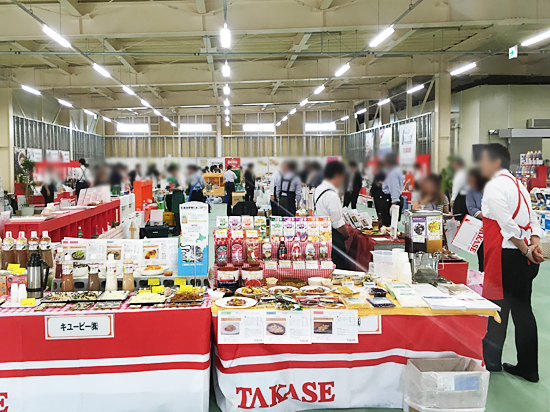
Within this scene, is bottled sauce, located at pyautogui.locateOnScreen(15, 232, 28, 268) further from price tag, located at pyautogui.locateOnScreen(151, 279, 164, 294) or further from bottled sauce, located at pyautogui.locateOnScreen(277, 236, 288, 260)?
bottled sauce, located at pyautogui.locateOnScreen(277, 236, 288, 260)

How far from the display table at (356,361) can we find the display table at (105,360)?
17 centimetres

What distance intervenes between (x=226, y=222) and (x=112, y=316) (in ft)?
3.89

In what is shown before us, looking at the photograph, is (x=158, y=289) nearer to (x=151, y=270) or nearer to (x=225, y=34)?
(x=151, y=270)

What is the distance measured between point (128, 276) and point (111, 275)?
0.11 m

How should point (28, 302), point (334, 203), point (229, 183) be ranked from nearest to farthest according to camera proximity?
1. point (28, 302)
2. point (334, 203)
3. point (229, 183)

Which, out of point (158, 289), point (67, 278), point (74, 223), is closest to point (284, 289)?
point (158, 289)

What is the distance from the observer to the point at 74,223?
7.11 m

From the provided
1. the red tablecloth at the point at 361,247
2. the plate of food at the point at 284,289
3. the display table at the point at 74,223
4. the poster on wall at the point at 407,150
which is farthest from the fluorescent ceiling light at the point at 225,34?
the plate of food at the point at 284,289

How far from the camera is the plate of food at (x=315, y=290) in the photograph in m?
3.08

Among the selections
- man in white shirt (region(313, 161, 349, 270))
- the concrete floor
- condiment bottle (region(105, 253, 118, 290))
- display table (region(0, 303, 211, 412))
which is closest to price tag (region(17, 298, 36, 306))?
display table (region(0, 303, 211, 412))

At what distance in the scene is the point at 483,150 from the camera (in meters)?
2.96

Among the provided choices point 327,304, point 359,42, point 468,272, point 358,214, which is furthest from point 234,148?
point 327,304

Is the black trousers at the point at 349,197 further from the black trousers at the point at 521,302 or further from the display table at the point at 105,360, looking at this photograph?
the display table at the point at 105,360

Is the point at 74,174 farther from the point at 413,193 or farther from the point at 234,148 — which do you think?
the point at 234,148
